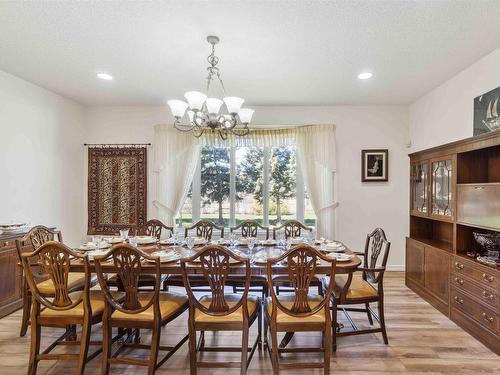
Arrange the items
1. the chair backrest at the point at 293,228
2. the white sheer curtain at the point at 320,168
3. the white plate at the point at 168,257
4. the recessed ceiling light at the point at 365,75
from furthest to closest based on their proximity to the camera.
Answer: the white sheer curtain at the point at 320,168, the chair backrest at the point at 293,228, the recessed ceiling light at the point at 365,75, the white plate at the point at 168,257

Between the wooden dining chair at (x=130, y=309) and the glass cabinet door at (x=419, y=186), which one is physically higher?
the glass cabinet door at (x=419, y=186)

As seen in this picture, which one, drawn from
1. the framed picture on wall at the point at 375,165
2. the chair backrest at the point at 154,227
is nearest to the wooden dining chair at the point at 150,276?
the chair backrest at the point at 154,227

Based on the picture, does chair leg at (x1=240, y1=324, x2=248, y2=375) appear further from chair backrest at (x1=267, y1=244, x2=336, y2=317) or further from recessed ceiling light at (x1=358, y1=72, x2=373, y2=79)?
recessed ceiling light at (x1=358, y1=72, x2=373, y2=79)

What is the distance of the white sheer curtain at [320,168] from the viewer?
178 inches

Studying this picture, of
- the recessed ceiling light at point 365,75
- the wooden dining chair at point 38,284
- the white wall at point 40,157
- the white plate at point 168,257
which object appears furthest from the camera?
the white wall at point 40,157

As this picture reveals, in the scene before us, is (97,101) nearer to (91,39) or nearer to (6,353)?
(91,39)

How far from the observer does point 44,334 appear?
276 centimetres

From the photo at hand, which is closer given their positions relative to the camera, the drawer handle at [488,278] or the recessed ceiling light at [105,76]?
the drawer handle at [488,278]

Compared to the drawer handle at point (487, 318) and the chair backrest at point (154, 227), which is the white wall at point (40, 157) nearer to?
the chair backrest at point (154, 227)

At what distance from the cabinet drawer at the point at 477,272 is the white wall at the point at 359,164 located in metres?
1.71

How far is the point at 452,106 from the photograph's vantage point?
3510 millimetres

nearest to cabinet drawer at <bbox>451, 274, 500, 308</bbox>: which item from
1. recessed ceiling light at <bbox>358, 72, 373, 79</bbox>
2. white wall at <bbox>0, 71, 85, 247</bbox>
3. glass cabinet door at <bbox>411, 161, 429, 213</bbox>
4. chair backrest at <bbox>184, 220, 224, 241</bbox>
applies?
glass cabinet door at <bbox>411, 161, 429, 213</bbox>

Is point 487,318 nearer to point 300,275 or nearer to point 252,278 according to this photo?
point 300,275

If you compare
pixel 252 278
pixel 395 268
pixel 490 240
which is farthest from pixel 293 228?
pixel 395 268
